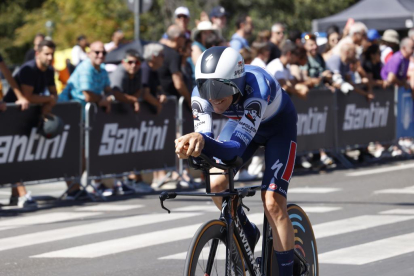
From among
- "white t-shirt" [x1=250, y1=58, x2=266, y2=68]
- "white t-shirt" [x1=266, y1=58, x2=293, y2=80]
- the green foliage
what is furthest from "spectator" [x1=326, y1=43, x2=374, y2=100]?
the green foliage

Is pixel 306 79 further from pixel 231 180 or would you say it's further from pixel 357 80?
pixel 231 180

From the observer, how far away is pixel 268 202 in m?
6.14

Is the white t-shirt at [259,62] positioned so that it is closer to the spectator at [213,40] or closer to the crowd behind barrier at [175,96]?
the crowd behind barrier at [175,96]

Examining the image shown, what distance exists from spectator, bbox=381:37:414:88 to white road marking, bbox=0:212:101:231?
867cm

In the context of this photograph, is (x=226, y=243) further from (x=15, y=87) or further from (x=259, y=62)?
(x=259, y=62)

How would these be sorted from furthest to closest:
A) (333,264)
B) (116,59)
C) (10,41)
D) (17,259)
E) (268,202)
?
(10,41), (116,59), (17,259), (333,264), (268,202)

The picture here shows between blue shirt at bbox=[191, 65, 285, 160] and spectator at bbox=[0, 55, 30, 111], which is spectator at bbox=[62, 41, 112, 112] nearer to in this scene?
spectator at bbox=[0, 55, 30, 111]

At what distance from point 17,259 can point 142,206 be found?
144 inches

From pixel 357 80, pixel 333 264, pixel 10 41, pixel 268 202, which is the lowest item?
pixel 10 41

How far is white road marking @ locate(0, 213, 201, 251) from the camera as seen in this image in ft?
31.6

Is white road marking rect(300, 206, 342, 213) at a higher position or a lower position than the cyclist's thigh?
lower

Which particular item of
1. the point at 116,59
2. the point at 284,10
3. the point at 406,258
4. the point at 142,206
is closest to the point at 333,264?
the point at 406,258

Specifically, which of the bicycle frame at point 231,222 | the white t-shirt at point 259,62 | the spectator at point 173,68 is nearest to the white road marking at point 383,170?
the white t-shirt at point 259,62

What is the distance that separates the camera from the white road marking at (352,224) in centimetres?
983
